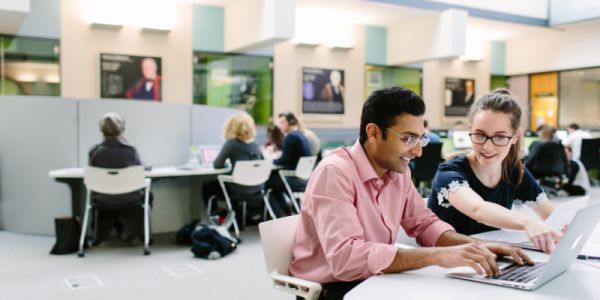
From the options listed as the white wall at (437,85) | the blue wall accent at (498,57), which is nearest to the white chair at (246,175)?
the white wall at (437,85)

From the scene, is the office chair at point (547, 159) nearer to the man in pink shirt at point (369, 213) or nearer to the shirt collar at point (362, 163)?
the man in pink shirt at point (369, 213)

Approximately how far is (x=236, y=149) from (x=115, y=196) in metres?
1.28

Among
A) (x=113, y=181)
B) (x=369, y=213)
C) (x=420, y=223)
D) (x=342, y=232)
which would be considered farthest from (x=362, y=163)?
(x=113, y=181)

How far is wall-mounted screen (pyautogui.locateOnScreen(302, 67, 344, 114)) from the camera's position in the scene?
9461mm

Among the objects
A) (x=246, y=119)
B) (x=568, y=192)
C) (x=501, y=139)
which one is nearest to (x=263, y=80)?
(x=246, y=119)

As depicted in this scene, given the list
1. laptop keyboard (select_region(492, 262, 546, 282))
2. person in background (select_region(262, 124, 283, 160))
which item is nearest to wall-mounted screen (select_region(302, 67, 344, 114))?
person in background (select_region(262, 124, 283, 160))

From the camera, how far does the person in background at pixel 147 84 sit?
25.9 ft

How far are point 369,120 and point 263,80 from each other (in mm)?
7335

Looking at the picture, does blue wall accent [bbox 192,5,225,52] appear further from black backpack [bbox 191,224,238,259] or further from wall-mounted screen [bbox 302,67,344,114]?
black backpack [bbox 191,224,238,259]

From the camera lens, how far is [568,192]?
909cm

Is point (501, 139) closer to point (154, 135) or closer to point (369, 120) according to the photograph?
point (369, 120)

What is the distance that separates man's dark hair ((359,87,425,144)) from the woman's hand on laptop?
1.62 feet

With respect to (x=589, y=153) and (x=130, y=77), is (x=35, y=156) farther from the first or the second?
(x=589, y=153)

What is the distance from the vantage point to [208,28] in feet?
27.7
